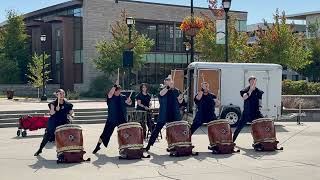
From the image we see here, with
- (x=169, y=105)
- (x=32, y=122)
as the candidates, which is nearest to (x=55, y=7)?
(x=32, y=122)

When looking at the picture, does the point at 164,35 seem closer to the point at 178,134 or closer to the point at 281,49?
the point at 281,49

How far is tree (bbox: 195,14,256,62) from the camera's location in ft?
124

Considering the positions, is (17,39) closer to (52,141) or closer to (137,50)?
(137,50)

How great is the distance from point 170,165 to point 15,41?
47.9 metres

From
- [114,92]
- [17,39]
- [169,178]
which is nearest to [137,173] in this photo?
[169,178]

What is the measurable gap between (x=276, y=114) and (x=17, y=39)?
1624 inches

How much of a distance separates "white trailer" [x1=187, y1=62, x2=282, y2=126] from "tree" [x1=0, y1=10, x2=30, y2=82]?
38618 mm

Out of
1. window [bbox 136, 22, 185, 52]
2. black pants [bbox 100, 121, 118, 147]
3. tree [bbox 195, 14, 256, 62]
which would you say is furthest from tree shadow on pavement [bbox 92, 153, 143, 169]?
window [bbox 136, 22, 185, 52]

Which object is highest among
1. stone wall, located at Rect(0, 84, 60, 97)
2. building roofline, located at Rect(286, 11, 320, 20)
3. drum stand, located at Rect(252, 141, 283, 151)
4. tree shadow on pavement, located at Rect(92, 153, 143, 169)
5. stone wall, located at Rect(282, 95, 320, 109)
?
building roofline, located at Rect(286, 11, 320, 20)

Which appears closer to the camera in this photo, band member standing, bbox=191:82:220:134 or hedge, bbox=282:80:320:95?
band member standing, bbox=191:82:220:134

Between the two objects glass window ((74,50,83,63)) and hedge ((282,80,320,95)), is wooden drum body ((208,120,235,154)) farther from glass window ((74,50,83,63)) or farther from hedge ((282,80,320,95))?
glass window ((74,50,83,63))

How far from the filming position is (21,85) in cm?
5197

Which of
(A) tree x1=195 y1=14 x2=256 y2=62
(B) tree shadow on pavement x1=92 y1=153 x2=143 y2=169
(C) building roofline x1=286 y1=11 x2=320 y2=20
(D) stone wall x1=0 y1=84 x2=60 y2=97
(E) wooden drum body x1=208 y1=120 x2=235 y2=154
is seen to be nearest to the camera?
(B) tree shadow on pavement x1=92 y1=153 x2=143 y2=169

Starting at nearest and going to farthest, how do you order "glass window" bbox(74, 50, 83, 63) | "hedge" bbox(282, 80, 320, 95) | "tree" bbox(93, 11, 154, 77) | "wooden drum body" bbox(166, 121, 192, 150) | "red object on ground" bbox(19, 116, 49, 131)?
"wooden drum body" bbox(166, 121, 192, 150) < "red object on ground" bbox(19, 116, 49, 131) < "hedge" bbox(282, 80, 320, 95) < "tree" bbox(93, 11, 154, 77) < "glass window" bbox(74, 50, 83, 63)
